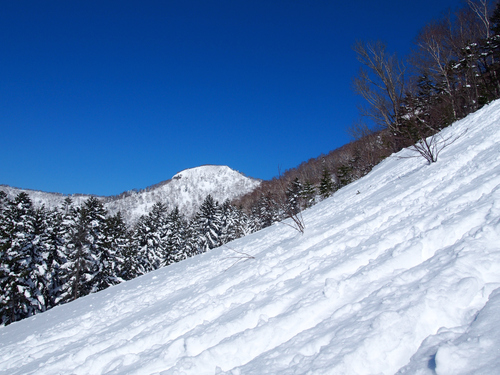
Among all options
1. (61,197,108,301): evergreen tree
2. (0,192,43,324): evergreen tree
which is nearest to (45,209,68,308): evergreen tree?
(61,197,108,301): evergreen tree

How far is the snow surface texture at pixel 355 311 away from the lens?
4.80ft

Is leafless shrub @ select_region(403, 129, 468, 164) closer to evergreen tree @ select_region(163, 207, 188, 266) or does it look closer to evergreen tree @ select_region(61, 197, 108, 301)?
evergreen tree @ select_region(61, 197, 108, 301)

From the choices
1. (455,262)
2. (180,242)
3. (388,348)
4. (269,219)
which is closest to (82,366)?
(388,348)

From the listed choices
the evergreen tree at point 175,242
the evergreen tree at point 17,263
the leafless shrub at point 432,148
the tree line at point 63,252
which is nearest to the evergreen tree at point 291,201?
the leafless shrub at point 432,148

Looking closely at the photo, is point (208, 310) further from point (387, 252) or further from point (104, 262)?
point (104, 262)

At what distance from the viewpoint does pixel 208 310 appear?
3078 millimetres

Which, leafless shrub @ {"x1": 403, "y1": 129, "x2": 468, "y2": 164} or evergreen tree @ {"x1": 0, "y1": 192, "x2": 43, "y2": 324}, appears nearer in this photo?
leafless shrub @ {"x1": 403, "y1": 129, "x2": 468, "y2": 164}

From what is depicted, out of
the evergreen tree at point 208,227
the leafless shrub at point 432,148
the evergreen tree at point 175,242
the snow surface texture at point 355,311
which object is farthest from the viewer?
Result: the evergreen tree at point 208,227

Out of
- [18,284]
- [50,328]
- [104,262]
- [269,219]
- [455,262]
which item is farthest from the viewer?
[269,219]

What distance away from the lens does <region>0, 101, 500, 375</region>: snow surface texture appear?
1.46 meters

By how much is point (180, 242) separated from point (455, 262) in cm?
2981

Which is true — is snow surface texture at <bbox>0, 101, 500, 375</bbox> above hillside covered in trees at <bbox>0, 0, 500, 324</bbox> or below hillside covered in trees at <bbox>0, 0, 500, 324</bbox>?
below

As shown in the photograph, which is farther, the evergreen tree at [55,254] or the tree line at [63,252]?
the evergreen tree at [55,254]

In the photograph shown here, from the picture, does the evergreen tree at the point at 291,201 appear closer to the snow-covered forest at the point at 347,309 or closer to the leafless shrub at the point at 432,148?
the snow-covered forest at the point at 347,309
